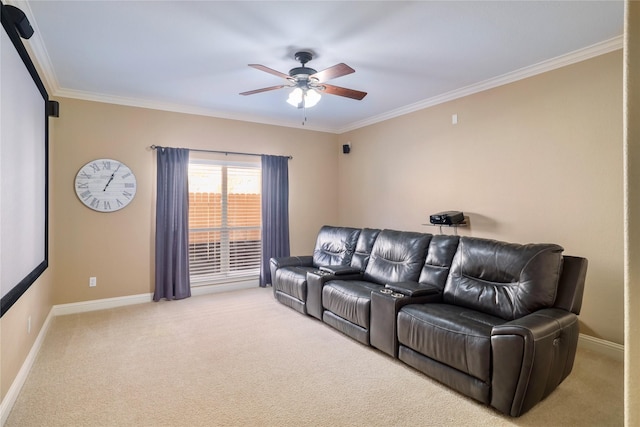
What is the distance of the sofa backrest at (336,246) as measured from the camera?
4.59 metres

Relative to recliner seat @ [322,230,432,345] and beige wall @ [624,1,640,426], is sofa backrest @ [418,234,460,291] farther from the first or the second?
beige wall @ [624,1,640,426]

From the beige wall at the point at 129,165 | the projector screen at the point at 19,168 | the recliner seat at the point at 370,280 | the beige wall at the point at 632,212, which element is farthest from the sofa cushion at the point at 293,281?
the beige wall at the point at 632,212

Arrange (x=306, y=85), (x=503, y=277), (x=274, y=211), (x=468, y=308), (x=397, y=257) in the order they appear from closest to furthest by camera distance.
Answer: (x=503, y=277) < (x=468, y=308) < (x=306, y=85) < (x=397, y=257) < (x=274, y=211)

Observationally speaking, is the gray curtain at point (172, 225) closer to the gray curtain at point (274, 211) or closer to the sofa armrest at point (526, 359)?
the gray curtain at point (274, 211)

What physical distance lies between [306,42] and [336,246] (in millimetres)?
2649

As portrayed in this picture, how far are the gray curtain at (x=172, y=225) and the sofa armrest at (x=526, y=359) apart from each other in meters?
4.07

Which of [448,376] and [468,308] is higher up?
[468,308]

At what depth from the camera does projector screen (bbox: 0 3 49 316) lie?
2.07 meters

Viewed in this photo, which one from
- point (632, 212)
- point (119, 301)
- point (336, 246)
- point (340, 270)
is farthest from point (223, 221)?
point (632, 212)

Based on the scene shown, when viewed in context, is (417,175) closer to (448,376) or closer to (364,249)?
(364,249)

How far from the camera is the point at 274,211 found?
5672 millimetres

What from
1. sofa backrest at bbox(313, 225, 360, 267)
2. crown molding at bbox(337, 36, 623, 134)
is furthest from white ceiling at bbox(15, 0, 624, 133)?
sofa backrest at bbox(313, 225, 360, 267)

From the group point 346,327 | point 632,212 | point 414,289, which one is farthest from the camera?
point 346,327

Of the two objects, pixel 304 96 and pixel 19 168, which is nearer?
pixel 19 168
